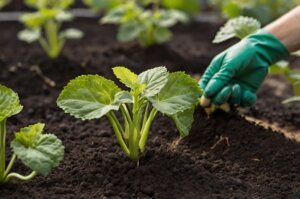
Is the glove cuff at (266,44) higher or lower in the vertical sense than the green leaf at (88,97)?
lower

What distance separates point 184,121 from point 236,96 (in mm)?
512

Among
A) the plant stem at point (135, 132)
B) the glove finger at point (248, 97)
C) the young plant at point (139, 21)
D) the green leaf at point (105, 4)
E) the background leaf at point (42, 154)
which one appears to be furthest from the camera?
the green leaf at point (105, 4)

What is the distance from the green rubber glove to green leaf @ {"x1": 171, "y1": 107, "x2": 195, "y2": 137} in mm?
381

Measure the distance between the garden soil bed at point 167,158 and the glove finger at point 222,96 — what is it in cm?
10

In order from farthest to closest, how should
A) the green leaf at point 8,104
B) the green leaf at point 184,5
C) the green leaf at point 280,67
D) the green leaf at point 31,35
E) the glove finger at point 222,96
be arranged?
1. the green leaf at point 184,5
2. the green leaf at point 31,35
3. the green leaf at point 280,67
4. the glove finger at point 222,96
5. the green leaf at point 8,104

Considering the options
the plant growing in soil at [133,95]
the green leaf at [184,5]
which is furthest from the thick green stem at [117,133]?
the green leaf at [184,5]

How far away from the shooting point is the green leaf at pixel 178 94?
210cm

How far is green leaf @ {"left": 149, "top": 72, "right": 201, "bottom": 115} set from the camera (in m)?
2.10

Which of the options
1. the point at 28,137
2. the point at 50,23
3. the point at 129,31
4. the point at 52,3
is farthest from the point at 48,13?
the point at 28,137

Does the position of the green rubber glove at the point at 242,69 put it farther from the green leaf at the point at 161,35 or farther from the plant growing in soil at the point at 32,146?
the green leaf at the point at 161,35

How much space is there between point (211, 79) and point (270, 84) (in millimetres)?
1265

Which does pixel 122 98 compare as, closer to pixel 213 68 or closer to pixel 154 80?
pixel 154 80

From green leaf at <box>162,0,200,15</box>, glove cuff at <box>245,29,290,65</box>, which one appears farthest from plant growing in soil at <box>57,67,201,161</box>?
green leaf at <box>162,0,200,15</box>

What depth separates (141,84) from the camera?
6.84 feet
